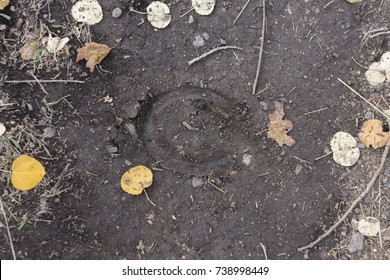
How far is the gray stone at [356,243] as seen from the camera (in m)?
2.90

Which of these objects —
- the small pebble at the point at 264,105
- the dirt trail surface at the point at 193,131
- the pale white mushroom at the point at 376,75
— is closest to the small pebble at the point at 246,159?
the dirt trail surface at the point at 193,131

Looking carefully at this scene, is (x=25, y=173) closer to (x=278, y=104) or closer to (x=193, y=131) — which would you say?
(x=193, y=131)

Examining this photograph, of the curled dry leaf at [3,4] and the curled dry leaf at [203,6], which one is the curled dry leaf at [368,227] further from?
the curled dry leaf at [3,4]

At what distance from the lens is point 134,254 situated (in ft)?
9.37

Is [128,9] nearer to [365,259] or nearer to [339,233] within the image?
[339,233]

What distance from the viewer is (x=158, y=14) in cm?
299

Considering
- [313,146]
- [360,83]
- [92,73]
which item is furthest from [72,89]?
[360,83]

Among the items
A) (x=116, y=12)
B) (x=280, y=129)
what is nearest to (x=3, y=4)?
(x=116, y=12)

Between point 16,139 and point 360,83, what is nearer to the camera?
point 16,139

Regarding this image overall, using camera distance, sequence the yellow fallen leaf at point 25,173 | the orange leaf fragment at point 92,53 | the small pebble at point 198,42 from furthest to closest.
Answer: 1. the small pebble at point 198,42
2. the orange leaf fragment at point 92,53
3. the yellow fallen leaf at point 25,173

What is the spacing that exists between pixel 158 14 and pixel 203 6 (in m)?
0.26

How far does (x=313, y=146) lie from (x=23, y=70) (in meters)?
1.63

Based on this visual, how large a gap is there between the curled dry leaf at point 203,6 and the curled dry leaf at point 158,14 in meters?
0.16

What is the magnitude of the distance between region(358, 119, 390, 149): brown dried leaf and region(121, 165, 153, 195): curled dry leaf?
119cm
